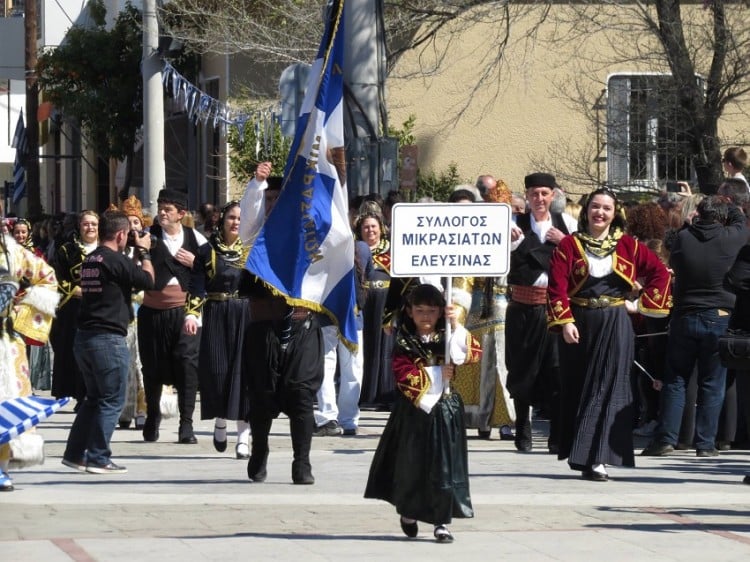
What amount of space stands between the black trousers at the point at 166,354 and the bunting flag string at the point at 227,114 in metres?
9.68

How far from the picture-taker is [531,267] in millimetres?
13195

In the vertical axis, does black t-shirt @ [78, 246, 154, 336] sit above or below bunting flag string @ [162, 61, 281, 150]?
below

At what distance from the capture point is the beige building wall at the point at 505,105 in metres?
26.2

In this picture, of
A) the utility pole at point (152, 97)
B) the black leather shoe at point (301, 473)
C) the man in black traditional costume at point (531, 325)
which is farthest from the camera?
the utility pole at point (152, 97)

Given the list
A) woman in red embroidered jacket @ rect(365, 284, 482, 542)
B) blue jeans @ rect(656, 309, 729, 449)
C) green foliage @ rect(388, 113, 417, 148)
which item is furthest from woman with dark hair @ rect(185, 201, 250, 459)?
green foliage @ rect(388, 113, 417, 148)

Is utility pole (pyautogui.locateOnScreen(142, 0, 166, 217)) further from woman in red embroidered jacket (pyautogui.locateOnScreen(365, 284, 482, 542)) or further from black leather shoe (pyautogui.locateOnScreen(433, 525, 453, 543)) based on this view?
black leather shoe (pyautogui.locateOnScreen(433, 525, 453, 543))

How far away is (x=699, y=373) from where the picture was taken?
43.1ft

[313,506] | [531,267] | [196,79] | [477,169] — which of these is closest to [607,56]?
[477,169]

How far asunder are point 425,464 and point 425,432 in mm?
178

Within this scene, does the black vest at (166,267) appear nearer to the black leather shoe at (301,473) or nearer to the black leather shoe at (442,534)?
the black leather shoe at (301,473)

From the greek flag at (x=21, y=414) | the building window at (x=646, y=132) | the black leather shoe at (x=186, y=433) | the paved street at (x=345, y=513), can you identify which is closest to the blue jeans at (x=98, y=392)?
the paved street at (x=345, y=513)

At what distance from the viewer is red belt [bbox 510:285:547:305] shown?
13297 mm

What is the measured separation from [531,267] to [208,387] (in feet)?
8.53

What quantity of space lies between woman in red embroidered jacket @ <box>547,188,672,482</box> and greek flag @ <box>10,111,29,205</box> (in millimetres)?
31320
